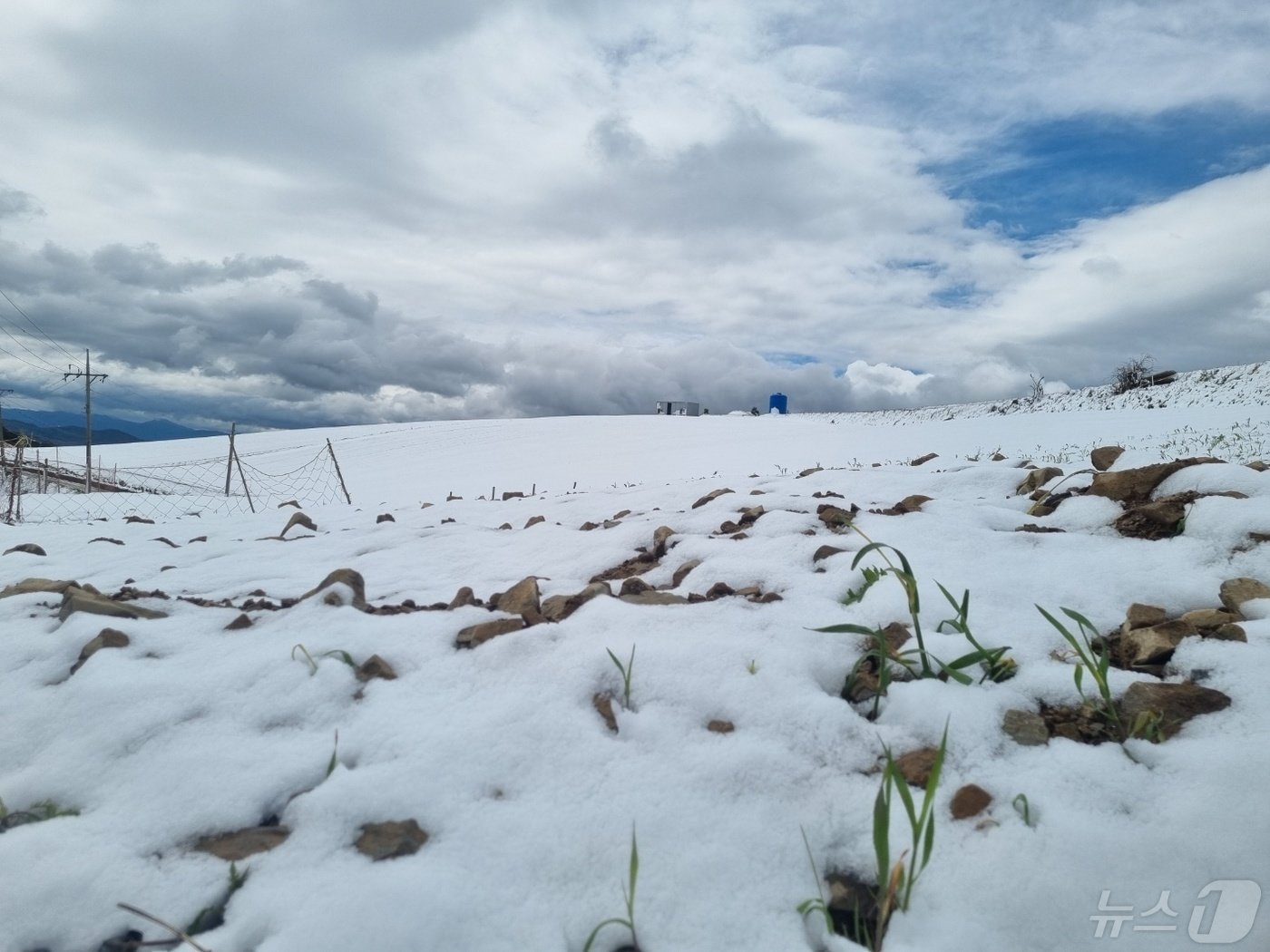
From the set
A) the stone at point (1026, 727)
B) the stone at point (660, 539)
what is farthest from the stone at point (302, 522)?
the stone at point (1026, 727)

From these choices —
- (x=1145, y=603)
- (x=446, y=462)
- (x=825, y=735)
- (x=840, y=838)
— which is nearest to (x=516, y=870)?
(x=840, y=838)

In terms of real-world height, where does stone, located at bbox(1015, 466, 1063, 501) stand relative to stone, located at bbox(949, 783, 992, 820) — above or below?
above

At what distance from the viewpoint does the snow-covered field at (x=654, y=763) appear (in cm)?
129

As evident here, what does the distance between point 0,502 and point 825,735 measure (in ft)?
51.8

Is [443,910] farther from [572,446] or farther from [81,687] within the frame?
[572,446]

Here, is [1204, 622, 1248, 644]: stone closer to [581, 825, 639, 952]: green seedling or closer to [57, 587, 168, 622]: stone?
[581, 825, 639, 952]: green seedling

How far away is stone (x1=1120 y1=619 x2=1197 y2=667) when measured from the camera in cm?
191

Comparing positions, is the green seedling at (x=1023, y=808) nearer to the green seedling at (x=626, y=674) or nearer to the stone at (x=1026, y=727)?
the stone at (x=1026, y=727)

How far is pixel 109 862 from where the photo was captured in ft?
4.68

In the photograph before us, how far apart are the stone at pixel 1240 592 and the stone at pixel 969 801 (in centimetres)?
122

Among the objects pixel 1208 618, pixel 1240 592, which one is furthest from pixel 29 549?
pixel 1240 592

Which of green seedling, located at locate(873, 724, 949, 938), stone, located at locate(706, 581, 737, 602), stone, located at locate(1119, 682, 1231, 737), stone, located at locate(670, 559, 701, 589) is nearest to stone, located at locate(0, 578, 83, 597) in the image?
stone, located at locate(670, 559, 701, 589)

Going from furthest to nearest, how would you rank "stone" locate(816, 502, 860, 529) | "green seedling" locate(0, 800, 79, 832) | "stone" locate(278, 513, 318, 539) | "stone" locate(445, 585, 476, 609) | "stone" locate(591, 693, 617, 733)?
"stone" locate(278, 513, 318, 539), "stone" locate(816, 502, 860, 529), "stone" locate(445, 585, 476, 609), "stone" locate(591, 693, 617, 733), "green seedling" locate(0, 800, 79, 832)

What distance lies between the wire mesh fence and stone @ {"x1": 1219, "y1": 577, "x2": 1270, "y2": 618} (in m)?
9.85
